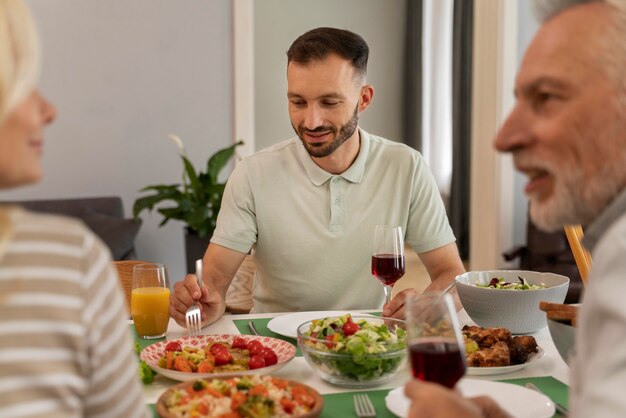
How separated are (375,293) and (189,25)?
9.85 feet

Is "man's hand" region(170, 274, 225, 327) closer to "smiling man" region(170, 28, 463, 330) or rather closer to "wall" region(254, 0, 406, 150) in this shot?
"smiling man" region(170, 28, 463, 330)

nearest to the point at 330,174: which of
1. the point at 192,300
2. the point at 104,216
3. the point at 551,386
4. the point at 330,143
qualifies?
the point at 330,143

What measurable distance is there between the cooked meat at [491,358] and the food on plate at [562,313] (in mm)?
116

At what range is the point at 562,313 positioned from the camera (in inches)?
56.2

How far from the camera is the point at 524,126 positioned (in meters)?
1.04

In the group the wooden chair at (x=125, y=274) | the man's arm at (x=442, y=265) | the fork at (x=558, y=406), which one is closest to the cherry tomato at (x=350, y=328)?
the fork at (x=558, y=406)

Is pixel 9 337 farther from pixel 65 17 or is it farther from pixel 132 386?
pixel 65 17

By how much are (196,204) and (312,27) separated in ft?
11.0

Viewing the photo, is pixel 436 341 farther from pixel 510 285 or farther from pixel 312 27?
pixel 312 27

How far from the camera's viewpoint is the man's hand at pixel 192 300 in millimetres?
1842

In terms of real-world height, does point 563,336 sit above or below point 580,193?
below

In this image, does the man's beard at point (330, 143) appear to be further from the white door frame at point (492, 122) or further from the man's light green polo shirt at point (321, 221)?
the white door frame at point (492, 122)

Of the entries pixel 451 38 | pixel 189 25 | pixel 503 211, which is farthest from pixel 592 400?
pixel 451 38

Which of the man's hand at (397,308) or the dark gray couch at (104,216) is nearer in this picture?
the man's hand at (397,308)
